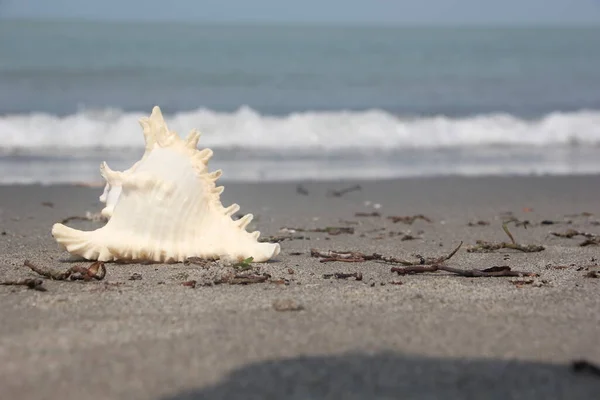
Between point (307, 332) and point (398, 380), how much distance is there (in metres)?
0.49

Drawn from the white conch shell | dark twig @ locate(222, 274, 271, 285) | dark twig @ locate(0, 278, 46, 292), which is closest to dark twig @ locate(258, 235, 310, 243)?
the white conch shell

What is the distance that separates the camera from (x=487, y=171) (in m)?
9.52

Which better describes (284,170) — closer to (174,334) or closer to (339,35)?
(174,334)

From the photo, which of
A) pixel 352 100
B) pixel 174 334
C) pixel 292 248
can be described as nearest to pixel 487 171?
pixel 292 248

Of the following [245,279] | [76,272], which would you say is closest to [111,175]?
[76,272]

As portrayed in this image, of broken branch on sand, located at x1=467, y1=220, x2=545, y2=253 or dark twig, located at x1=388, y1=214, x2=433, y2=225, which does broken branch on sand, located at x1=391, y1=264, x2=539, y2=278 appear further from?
dark twig, located at x1=388, y1=214, x2=433, y2=225

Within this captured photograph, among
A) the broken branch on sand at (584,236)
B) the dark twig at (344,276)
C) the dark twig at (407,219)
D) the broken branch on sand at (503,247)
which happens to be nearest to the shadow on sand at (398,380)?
the dark twig at (344,276)

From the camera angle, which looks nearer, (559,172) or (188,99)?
(559,172)

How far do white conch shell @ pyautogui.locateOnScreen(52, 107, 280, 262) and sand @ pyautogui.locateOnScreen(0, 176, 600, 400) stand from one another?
0.33ft

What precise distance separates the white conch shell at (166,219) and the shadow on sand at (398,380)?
1.47 metres

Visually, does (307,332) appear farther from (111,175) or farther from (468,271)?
(111,175)

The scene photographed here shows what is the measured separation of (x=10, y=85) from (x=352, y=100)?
7703 mm

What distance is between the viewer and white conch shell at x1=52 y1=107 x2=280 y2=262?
373 cm

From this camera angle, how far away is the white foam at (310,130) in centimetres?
1235
